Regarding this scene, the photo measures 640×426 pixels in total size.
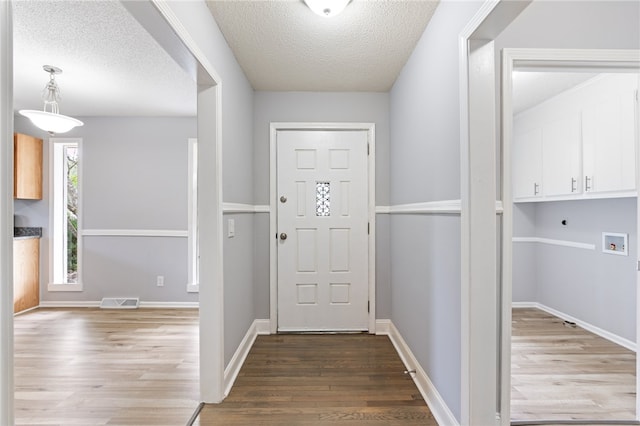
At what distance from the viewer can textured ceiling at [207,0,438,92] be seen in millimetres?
1910

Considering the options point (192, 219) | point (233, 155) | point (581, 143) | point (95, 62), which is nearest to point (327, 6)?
point (233, 155)

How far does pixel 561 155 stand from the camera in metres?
3.28

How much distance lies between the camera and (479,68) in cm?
145

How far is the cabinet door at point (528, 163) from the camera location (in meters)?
3.57

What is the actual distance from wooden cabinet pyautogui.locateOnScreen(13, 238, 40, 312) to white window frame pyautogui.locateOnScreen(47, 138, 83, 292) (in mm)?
142

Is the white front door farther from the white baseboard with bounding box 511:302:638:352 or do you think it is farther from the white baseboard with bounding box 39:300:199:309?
the white baseboard with bounding box 511:302:638:352

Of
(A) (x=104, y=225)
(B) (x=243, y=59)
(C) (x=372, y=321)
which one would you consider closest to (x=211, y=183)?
(B) (x=243, y=59)

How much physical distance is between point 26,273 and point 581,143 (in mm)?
6163

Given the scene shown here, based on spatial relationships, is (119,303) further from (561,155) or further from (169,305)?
(561,155)

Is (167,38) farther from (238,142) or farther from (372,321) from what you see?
(372,321)

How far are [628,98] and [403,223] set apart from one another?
6.76 ft

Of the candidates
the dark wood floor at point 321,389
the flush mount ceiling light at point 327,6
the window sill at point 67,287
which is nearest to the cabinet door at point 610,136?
the dark wood floor at point 321,389

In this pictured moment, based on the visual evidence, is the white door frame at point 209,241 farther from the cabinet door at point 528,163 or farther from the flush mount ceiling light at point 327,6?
the cabinet door at point 528,163

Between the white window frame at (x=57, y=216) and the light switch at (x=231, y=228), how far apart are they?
9.34 feet
